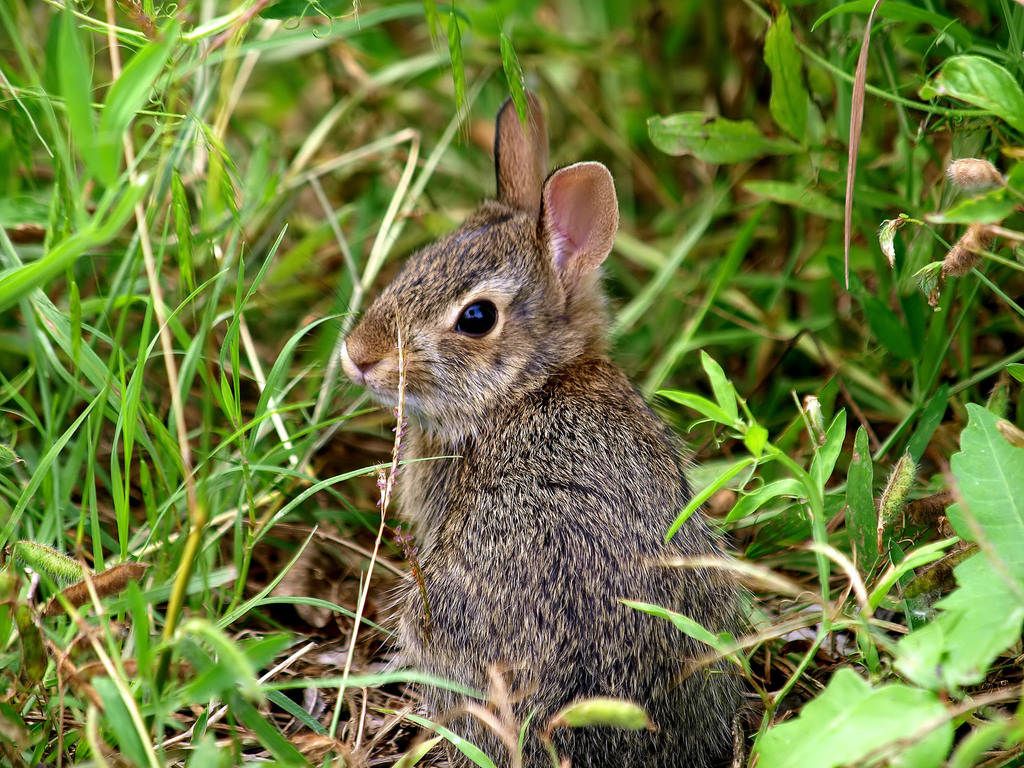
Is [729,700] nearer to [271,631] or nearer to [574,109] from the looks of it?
[271,631]

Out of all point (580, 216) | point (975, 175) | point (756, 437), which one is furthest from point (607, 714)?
point (580, 216)

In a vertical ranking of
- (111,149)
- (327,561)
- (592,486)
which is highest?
(111,149)

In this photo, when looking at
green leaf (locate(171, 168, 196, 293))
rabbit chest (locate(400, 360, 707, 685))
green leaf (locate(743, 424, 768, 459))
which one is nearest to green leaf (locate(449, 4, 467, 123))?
green leaf (locate(171, 168, 196, 293))

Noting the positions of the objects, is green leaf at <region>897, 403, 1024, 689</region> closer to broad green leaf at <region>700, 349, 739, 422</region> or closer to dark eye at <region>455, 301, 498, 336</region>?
broad green leaf at <region>700, 349, 739, 422</region>

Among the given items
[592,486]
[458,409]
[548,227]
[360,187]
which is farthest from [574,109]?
[592,486]

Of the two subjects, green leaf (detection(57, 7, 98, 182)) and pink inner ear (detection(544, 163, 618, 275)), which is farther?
pink inner ear (detection(544, 163, 618, 275))

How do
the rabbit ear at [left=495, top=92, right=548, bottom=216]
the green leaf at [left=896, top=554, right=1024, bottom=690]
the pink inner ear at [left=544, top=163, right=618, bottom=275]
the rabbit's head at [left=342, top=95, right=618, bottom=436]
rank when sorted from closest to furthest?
the green leaf at [left=896, top=554, right=1024, bottom=690] < the rabbit's head at [left=342, top=95, right=618, bottom=436] < the pink inner ear at [left=544, top=163, right=618, bottom=275] < the rabbit ear at [left=495, top=92, right=548, bottom=216]
